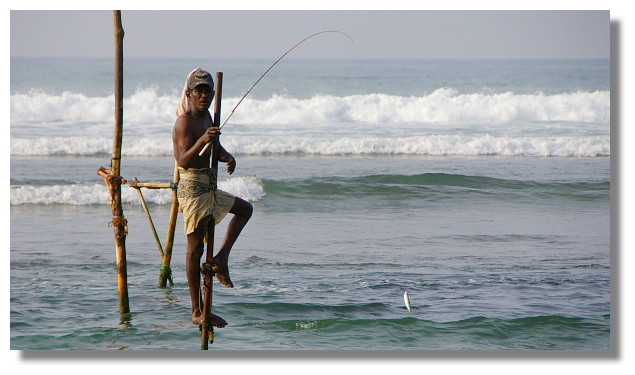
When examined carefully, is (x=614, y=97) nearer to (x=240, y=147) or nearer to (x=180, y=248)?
(x=180, y=248)

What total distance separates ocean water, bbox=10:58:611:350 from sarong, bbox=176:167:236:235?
92 centimetres

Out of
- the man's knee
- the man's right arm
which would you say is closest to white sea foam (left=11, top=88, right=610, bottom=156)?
the man's knee

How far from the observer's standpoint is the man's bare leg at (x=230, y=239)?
16.0 ft

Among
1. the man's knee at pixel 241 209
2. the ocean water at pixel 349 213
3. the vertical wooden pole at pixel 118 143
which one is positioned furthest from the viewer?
A: the ocean water at pixel 349 213

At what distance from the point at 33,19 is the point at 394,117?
10939 millimetres

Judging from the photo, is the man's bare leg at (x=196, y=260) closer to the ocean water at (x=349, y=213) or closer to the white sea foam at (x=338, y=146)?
the ocean water at (x=349, y=213)

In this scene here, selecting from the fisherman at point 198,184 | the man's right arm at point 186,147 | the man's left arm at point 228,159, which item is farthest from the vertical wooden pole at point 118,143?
the man's left arm at point 228,159

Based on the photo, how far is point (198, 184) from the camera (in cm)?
490

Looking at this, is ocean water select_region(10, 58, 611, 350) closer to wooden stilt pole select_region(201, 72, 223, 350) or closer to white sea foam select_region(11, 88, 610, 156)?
white sea foam select_region(11, 88, 610, 156)

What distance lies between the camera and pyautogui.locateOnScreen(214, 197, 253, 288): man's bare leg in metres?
4.88

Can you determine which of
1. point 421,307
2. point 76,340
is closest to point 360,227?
point 421,307

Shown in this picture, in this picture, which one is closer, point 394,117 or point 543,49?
point 543,49

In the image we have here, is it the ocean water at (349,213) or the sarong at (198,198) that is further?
the ocean water at (349,213)

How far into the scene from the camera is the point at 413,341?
18.4 feet
